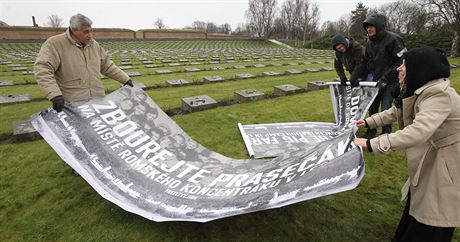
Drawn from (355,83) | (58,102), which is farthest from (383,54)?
(58,102)

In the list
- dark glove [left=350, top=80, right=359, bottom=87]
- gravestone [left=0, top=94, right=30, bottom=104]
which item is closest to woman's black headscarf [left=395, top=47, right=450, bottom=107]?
dark glove [left=350, top=80, right=359, bottom=87]

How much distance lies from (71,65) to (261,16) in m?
67.2

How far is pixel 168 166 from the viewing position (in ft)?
10.9

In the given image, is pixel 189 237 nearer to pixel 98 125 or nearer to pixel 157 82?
pixel 98 125

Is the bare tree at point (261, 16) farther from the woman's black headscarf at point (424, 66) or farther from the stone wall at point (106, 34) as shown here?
the woman's black headscarf at point (424, 66)

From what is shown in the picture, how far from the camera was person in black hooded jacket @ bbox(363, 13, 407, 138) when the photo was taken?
13.1 ft

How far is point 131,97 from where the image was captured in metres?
4.02

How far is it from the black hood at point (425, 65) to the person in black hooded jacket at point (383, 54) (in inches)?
82.9

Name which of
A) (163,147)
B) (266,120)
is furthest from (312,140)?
(163,147)

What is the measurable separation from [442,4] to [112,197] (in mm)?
26044

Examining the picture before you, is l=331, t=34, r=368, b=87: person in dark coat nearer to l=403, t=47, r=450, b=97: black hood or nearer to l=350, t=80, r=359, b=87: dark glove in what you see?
l=350, t=80, r=359, b=87: dark glove

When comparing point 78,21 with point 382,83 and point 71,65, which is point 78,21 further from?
point 382,83

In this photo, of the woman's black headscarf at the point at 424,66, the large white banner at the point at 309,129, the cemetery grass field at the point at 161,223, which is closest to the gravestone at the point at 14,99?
the cemetery grass field at the point at 161,223

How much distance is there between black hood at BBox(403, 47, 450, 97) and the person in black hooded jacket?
2.11m
